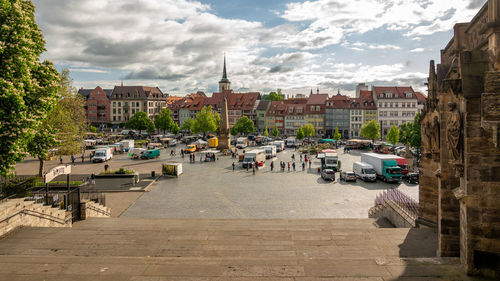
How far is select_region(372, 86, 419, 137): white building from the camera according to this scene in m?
81.4

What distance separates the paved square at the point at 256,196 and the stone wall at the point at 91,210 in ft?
5.88

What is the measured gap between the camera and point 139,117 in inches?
3351

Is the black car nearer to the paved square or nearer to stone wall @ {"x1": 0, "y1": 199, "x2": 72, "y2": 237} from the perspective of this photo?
the paved square

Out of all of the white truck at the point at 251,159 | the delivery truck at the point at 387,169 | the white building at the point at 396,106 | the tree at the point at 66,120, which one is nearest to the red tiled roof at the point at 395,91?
the white building at the point at 396,106

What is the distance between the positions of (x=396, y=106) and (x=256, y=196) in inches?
2717

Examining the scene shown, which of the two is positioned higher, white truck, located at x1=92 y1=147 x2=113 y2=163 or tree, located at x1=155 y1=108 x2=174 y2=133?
tree, located at x1=155 y1=108 x2=174 y2=133

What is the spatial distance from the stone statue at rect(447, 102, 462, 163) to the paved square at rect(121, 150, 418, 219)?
37.6ft

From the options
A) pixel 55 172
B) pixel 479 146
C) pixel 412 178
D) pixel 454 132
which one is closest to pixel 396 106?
pixel 412 178

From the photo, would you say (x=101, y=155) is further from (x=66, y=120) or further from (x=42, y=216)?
(x=42, y=216)

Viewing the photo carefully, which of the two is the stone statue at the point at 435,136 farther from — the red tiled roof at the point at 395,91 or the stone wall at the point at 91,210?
the red tiled roof at the point at 395,91

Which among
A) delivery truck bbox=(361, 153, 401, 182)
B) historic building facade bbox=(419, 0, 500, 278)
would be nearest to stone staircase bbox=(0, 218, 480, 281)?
historic building facade bbox=(419, 0, 500, 278)

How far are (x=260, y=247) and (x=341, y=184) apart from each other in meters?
18.5

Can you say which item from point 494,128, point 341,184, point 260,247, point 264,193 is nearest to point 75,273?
point 260,247

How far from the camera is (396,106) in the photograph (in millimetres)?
81625
